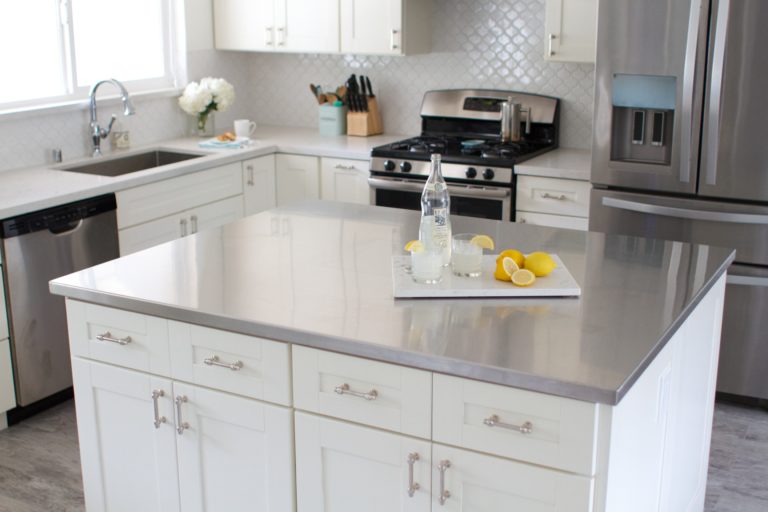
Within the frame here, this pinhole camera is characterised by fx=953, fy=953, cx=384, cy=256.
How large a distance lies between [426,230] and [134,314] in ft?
2.67

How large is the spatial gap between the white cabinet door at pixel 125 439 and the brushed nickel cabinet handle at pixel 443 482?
799mm

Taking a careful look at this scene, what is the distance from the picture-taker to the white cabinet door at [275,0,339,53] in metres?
5.14

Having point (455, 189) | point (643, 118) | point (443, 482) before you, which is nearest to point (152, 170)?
point (455, 189)

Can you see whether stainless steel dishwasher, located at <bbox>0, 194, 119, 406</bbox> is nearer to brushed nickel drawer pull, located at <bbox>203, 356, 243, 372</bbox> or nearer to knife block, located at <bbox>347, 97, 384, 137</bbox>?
brushed nickel drawer pull, located at <bbox>203, 356, 243, 372</bbox>

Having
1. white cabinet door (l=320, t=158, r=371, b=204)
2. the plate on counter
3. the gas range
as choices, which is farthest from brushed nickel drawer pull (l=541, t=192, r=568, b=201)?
the plate on counter

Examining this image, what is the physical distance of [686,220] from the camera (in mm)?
3969

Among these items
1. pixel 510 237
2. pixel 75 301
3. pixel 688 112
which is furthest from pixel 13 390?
pixel 688 112

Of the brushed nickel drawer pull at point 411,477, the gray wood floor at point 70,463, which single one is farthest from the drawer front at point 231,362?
the gray wood floor at point 70,463

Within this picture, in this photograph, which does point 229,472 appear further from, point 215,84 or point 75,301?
point 215,84

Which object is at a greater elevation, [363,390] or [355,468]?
[363,390]

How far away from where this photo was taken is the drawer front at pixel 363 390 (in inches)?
86.0

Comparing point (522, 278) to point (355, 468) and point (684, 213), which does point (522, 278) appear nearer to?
point (355, 468)

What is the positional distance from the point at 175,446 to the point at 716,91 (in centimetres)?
Result: 248

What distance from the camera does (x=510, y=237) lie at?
3.05 metres
